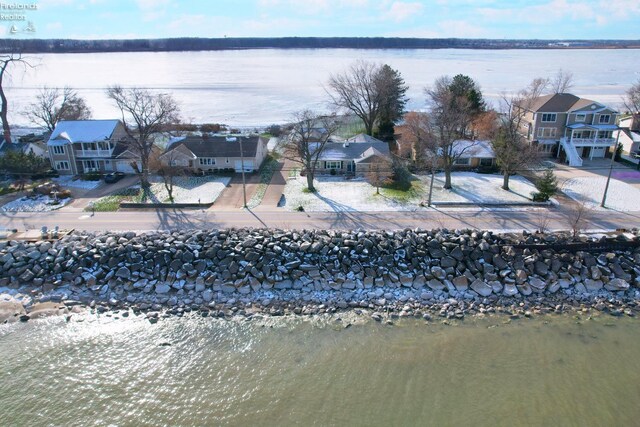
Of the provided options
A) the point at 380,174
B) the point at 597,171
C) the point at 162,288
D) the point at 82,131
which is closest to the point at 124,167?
the point at 82,131

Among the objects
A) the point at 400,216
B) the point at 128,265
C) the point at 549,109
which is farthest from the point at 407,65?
the point at 128,265

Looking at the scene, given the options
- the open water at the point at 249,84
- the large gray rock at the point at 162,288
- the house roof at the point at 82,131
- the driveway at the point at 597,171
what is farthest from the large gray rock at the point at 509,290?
the open water at the point at 249,84

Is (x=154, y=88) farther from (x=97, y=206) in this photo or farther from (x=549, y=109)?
(x=549, y=109)

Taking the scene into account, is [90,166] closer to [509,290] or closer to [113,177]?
[113,177]

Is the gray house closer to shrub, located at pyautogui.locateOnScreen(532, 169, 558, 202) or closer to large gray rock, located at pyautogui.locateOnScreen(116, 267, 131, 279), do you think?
shrub, located at pyautogui.locateOnScreen(532, 169, 558, 202)

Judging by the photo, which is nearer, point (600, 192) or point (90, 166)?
point (600, 192)

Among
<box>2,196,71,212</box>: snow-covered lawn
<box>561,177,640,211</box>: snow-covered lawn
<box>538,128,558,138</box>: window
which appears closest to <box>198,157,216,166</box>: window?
<box>2,196,71,212</box>: snow-covered lawn
